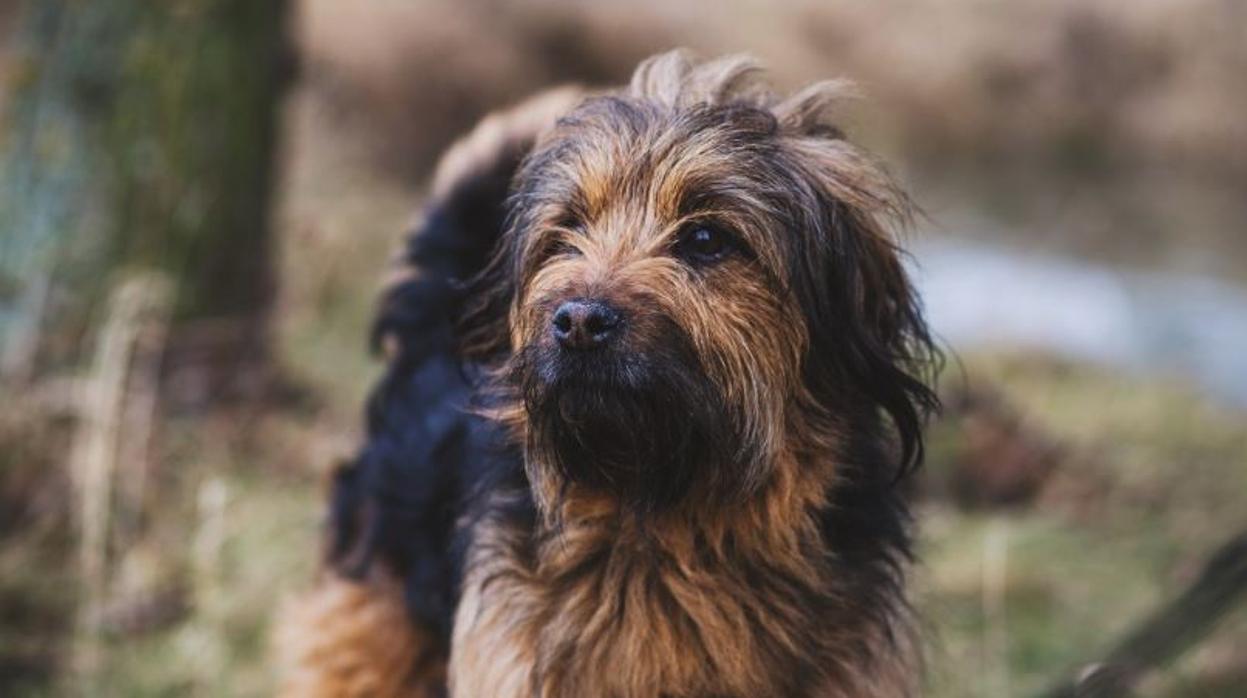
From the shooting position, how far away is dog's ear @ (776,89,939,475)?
344cm

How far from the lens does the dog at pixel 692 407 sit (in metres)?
3.25

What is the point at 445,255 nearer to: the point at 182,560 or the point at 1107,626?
the point at 182,560

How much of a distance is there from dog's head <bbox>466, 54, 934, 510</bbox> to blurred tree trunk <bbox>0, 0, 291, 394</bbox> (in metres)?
3.31

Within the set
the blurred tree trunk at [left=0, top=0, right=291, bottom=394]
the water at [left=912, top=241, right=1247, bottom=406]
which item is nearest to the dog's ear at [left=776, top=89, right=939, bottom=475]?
the blurred tree trunk at [left=0, top=0, right=291, bottom=394]

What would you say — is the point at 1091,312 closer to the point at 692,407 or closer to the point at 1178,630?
the point at 692,407

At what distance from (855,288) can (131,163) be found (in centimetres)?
404

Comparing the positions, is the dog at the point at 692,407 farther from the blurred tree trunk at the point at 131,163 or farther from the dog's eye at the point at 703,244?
the blurred tree trunk at the point at 131,163

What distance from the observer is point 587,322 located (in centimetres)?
306

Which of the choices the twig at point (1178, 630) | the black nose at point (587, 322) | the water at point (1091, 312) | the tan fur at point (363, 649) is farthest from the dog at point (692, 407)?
the water at point (1091, 312)

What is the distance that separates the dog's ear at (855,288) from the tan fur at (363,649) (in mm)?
1476

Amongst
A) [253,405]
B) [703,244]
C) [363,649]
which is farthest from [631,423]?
[253,405]

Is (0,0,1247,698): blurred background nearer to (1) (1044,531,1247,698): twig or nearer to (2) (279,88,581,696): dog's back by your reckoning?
(1) (1044,531,1247,698): twig

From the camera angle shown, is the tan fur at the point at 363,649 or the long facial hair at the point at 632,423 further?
the tan fur at the point at 363,649

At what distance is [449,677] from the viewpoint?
382 centimetres
